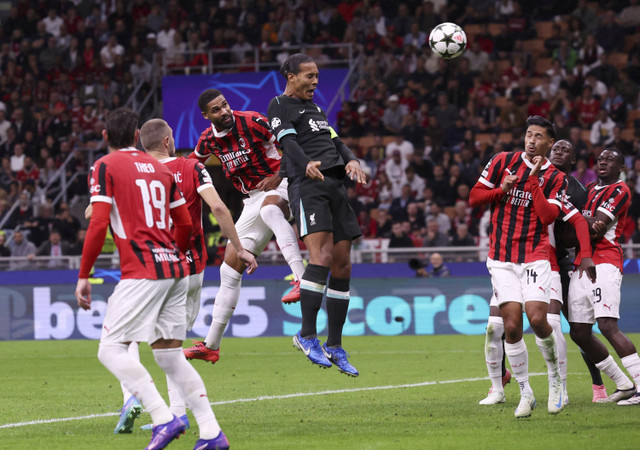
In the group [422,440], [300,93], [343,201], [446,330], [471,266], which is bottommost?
[446,330]

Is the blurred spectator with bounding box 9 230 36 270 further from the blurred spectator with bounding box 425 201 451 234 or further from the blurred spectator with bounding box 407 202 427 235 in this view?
the blurred spectator with bounding box 425 201 451 234

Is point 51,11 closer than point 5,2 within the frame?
Yes

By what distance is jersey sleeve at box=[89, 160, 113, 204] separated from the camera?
6.28 meters

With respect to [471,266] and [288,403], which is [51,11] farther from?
[288,403]

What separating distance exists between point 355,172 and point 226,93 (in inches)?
602

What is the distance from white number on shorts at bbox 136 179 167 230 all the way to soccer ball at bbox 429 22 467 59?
492cm

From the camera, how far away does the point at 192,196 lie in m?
7.73

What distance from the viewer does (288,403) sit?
934 cm

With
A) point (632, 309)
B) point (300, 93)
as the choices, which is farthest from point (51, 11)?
point (300, 93)

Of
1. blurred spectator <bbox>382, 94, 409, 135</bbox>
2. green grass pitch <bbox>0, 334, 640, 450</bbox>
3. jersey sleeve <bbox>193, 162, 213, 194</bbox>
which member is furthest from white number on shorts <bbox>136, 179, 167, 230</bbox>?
blurred spectator <bbox>382, 94, 409, 135</bbox>

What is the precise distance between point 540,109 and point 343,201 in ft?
42.9

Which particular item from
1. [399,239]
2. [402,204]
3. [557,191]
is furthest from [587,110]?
[557,191]

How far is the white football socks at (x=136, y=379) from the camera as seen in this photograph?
6.19 metres

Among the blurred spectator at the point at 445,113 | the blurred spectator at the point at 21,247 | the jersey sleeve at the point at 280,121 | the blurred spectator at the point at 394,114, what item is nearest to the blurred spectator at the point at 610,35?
the blurred spectator at the point at 445,113
